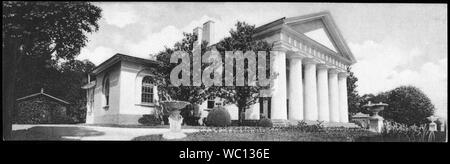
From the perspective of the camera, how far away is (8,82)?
1371 centimetres

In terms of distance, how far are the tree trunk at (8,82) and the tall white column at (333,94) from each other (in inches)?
842

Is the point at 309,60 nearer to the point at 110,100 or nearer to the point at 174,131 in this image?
the point at 174,131

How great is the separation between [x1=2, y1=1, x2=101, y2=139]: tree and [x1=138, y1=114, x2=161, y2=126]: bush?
791 centimetres

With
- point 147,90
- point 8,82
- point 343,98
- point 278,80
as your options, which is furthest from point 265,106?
point 8,82

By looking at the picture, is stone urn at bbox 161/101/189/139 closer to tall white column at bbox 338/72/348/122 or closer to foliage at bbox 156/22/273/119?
foliage at bbox 156/22/273/119

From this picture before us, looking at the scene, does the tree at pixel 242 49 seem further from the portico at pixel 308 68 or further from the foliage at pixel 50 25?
the foliage at pixel 50 25

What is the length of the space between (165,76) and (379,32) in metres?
11.7

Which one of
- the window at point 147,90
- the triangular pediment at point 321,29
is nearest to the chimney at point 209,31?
the window at point 147,90

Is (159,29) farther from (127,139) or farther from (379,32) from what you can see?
(379,32)

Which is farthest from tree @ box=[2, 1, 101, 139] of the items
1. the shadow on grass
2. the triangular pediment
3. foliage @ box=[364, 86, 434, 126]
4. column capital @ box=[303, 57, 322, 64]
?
foliage @ box=[364, 86, 434, 126]

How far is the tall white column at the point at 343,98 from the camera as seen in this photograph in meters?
28.0

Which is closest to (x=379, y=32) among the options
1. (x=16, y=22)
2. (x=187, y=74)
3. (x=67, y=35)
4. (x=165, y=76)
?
(x=187, y=74)

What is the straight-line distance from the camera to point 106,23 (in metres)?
15.7
